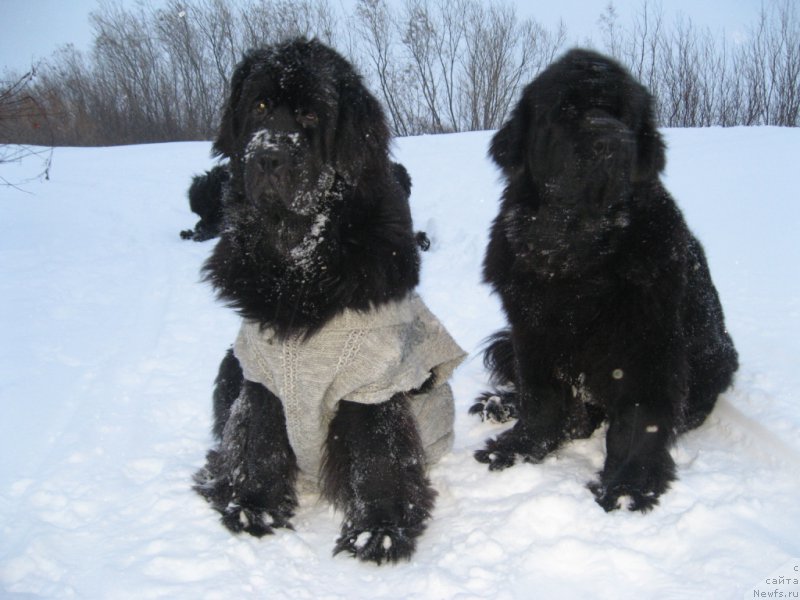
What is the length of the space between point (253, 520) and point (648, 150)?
2.17 metres

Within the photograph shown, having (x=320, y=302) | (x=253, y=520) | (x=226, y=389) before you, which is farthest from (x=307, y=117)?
(x=253, y=520)

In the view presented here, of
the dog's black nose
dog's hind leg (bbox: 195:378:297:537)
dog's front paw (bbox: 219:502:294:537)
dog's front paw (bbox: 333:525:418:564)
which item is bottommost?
dog's front paw (bbox: 333:525:418:564)

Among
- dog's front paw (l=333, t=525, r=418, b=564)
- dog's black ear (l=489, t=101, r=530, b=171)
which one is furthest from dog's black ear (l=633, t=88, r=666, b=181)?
dog's front paw (l=333, t=525, r=418, b=564)

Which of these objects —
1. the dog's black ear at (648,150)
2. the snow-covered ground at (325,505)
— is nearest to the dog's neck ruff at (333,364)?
the snow-covered ground at (325,505)

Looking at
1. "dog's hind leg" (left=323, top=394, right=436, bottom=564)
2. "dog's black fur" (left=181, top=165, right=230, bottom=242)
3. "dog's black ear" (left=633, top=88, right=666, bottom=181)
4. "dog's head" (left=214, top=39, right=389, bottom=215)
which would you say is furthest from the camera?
"dog's black fur" (left=181, top=165, right=230, bottom=242)

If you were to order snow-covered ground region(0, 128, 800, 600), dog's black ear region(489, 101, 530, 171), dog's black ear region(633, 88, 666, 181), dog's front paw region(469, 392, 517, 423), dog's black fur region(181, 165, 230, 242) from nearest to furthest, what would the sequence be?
snow-covered ground region(0, 128, 800, 600) → dog's black ear region(633, 88, 666, 181) → dog's black ear region(489, 101, 530, 171) → dog's front paw region(469, 392, 517, 423) → dog's black fur region(181, 165, 230, 242)

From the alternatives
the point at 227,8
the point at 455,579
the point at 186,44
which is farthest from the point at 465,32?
the point at 455,579

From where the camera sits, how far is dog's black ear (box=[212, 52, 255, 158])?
2.57 metres

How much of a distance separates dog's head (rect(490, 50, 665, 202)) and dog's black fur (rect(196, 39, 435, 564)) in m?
0.66

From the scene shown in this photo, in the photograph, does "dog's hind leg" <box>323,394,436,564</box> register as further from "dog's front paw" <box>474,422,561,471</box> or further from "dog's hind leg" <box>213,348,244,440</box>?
"dog's hind leg" <box>213,348,244,440</box>

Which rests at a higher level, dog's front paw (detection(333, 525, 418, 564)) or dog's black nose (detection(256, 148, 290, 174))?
dog's black nose (detection(256, 148, 290, 174))

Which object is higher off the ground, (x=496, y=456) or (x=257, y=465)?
(x=257, y=465)

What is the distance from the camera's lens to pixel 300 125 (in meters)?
2.46

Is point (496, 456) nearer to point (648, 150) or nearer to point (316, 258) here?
point (316, 258)
